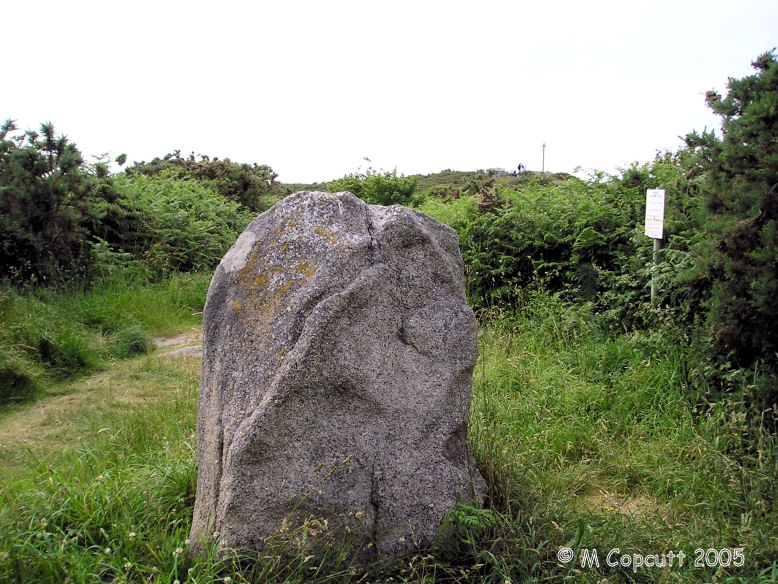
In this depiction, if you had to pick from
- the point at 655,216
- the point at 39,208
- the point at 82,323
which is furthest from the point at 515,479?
the point at 39,208

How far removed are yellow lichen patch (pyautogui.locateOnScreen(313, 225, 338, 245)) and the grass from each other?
4.34 ft

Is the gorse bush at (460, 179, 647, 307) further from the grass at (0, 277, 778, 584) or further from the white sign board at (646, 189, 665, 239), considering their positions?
the grass at (0, 277, 778, 584)

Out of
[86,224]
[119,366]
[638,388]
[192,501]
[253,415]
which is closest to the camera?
[253,415]

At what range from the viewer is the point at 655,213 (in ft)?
19.7

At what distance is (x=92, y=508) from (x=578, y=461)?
293 centimetres

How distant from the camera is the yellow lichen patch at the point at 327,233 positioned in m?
3.05

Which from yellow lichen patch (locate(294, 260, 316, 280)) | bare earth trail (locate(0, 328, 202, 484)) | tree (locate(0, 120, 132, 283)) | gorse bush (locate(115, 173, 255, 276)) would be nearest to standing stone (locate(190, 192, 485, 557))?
yellow lichen patch (locate(294, 260, 316, 280))

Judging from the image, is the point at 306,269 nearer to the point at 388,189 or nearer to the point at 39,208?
the point at 39,208

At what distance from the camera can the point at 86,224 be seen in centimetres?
986

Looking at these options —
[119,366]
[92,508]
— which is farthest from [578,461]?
[119,366]

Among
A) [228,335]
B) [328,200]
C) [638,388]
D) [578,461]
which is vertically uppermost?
[328,200]

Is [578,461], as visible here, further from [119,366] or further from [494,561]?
[119,366]

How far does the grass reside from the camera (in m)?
2.79

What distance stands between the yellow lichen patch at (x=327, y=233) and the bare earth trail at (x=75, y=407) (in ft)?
7.93
